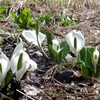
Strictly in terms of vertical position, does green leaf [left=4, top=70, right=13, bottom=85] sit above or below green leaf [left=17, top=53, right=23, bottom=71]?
below

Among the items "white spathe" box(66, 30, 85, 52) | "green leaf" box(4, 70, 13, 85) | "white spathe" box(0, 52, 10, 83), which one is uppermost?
"white spathe" box(66, 30, 85, 52)

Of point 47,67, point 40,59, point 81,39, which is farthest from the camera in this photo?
point 40,59

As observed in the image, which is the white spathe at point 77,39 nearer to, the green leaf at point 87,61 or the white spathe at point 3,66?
the green leaf at point 87,61

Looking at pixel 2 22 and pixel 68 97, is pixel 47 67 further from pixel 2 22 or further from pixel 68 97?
pixel 2 22

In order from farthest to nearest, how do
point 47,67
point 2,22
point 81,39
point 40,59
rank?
point 2,22 → point 40,59 → point 47,67 → point 81,39

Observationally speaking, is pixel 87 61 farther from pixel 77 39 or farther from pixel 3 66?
pixel 3 66

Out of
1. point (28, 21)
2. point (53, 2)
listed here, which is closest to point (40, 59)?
point (28, 21)

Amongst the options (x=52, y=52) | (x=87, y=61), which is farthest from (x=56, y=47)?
(x=87, y=61)

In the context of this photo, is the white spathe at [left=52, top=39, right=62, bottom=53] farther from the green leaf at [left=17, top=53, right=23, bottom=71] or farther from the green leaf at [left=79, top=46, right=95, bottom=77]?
the green leaf at [left=17, top=53, right=23, bottom=71]

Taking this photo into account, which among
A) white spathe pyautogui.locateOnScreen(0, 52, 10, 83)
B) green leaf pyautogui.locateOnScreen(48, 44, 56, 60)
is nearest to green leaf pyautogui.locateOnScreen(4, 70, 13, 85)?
white spathe pyautogui.locateOnScreen(0, 52, 10, 83)

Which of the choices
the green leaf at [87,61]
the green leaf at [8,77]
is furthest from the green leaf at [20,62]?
the green leaf at [87,61]

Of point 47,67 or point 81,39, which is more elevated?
point 81,39
